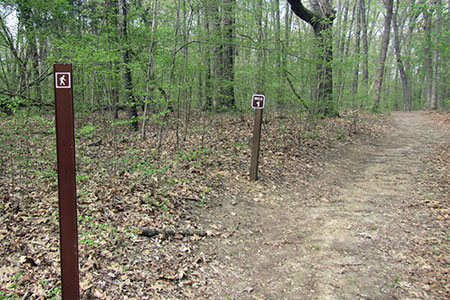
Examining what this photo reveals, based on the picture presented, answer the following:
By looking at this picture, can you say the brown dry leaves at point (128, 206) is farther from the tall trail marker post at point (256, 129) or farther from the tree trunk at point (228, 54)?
the tree trunk at point (228, 54)

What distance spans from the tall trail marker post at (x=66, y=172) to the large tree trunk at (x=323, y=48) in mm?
7669

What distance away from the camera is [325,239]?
452 centimetres

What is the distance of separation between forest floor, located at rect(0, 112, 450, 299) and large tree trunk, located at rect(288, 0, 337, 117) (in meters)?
2.32

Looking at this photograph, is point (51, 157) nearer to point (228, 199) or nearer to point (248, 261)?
point (228, 199)

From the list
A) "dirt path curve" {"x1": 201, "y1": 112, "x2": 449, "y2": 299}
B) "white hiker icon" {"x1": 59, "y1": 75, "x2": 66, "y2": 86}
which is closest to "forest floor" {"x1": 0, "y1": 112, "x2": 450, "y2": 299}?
"dirt path curve" {"x1": 201, "y1": 112, "x2": 449, "y2": 299}

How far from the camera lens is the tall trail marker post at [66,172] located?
87.5 inches

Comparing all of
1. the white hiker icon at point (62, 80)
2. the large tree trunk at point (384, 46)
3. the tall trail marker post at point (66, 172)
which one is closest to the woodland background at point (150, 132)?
the tall trail marker post at point (66, 172)

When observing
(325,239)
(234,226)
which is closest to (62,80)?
(234,226)

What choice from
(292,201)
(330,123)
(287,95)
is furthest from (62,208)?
(330,123)

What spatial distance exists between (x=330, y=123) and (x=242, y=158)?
20.4ft

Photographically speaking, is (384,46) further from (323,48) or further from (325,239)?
(325,239)

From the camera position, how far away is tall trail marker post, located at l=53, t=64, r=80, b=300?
2.22 m

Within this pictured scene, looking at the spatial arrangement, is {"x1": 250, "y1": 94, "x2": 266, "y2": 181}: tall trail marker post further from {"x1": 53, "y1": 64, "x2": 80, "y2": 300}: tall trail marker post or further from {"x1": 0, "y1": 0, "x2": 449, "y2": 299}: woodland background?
{"x1": 53, "y1": 64, "x2": 80, "y2": 300}: tall trail marker post

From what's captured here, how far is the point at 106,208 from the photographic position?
15.4ft
